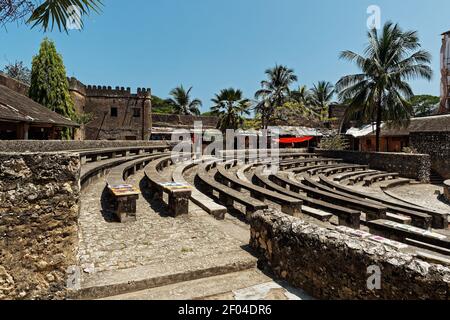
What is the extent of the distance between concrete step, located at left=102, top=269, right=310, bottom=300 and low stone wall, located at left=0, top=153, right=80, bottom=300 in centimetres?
68

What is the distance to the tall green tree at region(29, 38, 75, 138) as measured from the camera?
74.5 feet

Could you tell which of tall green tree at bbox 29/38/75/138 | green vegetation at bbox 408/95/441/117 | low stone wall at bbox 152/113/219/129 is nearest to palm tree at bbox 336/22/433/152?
low stone wall at bbox 152/113/219/129

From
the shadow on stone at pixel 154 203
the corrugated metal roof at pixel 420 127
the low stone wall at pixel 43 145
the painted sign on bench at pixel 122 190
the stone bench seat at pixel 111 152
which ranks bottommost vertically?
the shadow on stone at pixel 154 203

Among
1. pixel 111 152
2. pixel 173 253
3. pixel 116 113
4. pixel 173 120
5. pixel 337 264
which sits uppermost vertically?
pixel 116 113

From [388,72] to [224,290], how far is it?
22617 mm

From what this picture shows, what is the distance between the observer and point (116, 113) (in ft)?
101

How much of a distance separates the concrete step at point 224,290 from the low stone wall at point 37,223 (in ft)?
2.23

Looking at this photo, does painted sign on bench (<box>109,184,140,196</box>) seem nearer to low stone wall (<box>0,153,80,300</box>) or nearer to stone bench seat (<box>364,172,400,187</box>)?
low stone wall (<box>0,153,80,300</box>)

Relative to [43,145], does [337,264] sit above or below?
below

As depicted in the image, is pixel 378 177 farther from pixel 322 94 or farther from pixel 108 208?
pixel 322 94

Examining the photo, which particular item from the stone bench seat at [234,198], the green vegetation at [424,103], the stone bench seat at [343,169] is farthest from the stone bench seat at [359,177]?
the green vegetation at [424,103]

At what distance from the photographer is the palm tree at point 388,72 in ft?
63.2

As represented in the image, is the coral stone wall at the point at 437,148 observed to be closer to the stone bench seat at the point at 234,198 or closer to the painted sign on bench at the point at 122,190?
the stone bench seat at the point at 234,198

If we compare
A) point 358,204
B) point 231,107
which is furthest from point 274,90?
point 358,204
